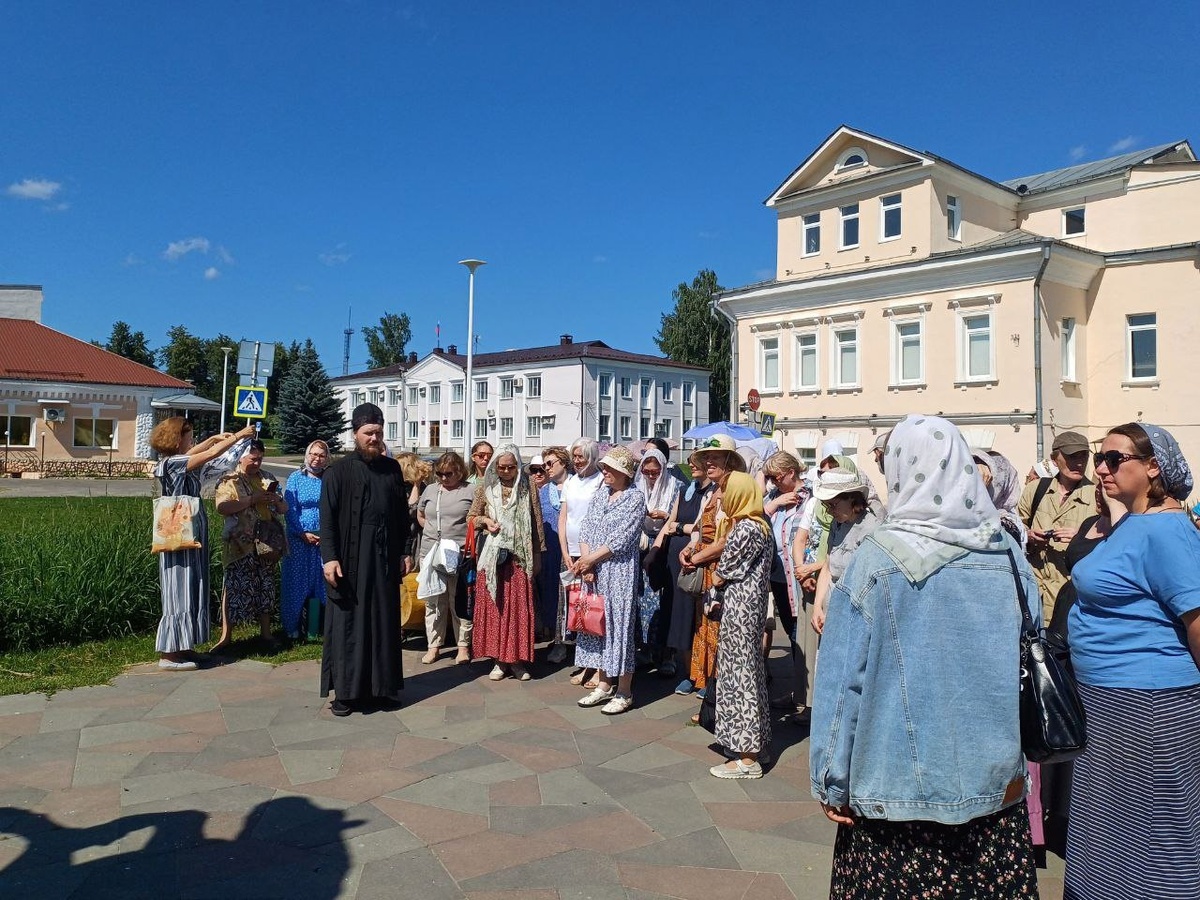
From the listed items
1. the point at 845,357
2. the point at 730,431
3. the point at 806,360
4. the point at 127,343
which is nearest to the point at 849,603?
the point at 730,431

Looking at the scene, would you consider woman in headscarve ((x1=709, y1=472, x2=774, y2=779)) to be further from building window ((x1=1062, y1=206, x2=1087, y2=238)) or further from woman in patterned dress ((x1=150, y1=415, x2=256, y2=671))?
building window ((x1=1062, y1=206, x2=1087, y2=238))

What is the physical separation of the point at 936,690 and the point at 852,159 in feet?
96.7

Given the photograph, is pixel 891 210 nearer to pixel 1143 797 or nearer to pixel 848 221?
pixel 848 221

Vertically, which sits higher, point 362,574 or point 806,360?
point 806,360

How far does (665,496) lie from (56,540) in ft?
20.3

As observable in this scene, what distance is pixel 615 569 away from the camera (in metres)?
6.37

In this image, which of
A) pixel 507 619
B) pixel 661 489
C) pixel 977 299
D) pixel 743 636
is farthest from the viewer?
pixel 977 299

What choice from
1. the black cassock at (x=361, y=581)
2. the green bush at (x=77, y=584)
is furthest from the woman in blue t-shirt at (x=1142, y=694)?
the green bush at (x=77, y=584)

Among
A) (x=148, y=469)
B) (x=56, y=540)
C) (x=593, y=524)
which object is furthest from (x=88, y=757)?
(x=148, y=469)

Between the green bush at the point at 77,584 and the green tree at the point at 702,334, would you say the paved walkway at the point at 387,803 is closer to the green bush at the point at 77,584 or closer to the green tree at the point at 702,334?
the green bush at the point at 77,584

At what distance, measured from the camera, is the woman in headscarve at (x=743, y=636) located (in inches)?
196

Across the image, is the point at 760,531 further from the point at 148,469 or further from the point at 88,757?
the point at 148,469

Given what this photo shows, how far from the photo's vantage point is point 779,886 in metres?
3.63

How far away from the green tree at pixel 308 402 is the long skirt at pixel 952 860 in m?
49.4
